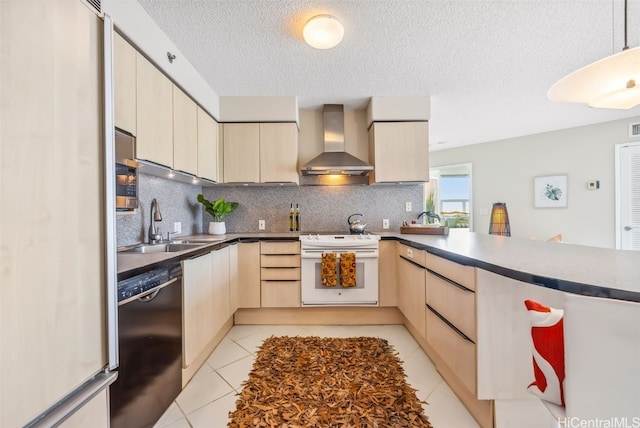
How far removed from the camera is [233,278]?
240 centimetres

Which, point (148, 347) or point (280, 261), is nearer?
point (148, 347)

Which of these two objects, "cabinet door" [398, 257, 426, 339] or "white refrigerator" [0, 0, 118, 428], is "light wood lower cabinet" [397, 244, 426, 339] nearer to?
"cabinet door" [398, 257, 426, 339]

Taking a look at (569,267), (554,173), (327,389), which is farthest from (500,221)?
(327,389)

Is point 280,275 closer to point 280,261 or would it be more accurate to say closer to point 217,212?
point 280,261

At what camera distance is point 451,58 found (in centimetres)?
214

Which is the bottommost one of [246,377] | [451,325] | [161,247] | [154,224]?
[246,377]

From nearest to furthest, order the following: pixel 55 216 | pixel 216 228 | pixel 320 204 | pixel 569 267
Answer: pixel 55 216 → pixel 569 267 → pixel 216 228 → pixel 320 204

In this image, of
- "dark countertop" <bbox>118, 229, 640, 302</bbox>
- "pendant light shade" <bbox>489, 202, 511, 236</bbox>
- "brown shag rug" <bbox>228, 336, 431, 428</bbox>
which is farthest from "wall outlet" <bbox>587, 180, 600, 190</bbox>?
"brown shag rug" <bbox>228, 336, 431, 428</bbox>

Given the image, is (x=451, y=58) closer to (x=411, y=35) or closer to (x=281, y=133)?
(x=411, y=35)

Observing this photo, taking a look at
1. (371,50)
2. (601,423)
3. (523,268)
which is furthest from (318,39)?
(601,423)

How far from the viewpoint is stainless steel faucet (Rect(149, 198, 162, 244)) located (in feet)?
6.54

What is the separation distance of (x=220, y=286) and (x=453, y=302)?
1724 millimetres

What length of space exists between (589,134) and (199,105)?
224 inches

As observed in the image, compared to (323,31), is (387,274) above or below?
below
